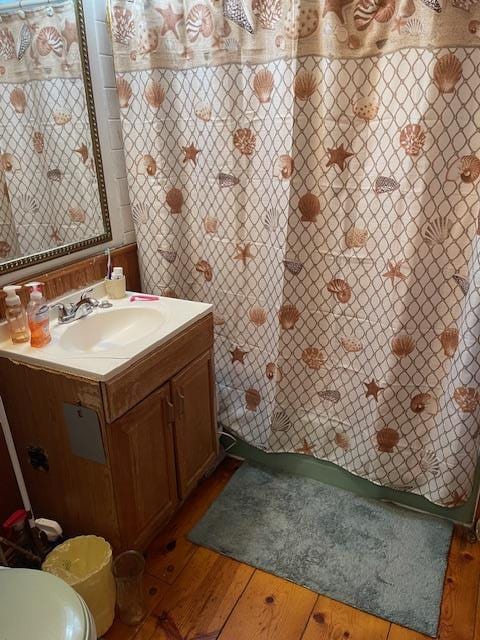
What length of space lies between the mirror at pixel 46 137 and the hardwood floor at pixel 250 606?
120cm

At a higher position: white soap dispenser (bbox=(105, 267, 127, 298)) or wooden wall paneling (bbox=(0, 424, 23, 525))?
white soap dispenser (bbox=(105, 267, 127, 298))

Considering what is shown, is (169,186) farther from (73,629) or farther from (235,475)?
(73,629)

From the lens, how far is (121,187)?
1.99 meters

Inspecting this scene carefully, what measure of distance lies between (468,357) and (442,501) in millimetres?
635

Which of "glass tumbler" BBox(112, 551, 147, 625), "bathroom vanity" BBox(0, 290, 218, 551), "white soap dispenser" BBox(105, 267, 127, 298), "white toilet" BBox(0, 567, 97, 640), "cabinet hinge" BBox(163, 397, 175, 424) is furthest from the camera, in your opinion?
"white soap dispenser" BBox(105, 267, 127, 298)

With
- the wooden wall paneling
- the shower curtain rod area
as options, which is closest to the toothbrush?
the wooden wall paneling

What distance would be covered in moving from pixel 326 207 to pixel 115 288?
85cm

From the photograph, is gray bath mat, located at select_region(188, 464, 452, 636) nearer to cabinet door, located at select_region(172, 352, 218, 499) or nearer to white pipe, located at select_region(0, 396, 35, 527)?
cabinet door, located at select_region(172, 352, 218, 499)

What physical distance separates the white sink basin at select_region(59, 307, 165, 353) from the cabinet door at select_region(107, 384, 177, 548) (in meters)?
0.26

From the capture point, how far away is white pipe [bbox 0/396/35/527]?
156cm

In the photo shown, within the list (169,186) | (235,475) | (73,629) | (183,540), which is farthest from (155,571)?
(169,186)

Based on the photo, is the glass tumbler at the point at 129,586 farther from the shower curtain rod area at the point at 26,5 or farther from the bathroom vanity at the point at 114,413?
the shower curtain rod area at the point at 26,5

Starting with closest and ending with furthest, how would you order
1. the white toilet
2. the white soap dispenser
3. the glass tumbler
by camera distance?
the white toilet, the glass tumbler, the white soap dispenser

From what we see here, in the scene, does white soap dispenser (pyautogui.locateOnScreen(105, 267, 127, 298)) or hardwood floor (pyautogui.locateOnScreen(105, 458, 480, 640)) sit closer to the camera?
hardwood floor (pyautogui.locateOnScreen(105, 458, 480, 640))
